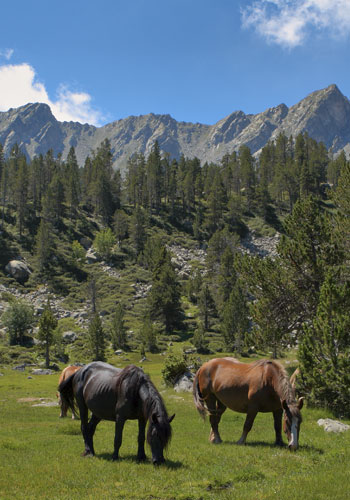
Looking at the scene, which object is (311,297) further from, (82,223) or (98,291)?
(82,223)

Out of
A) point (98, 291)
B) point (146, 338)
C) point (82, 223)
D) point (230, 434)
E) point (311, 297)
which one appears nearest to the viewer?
point (230, 434)

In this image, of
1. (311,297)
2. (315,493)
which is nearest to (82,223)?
(311,297)

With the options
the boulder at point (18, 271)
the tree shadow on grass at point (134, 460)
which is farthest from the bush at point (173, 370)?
the boulder at point (18, 271)

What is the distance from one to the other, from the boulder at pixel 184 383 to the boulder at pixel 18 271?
70.2m

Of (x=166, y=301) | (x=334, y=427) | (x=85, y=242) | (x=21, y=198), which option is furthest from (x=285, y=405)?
(x=21, y=198)

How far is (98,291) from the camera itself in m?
86.2

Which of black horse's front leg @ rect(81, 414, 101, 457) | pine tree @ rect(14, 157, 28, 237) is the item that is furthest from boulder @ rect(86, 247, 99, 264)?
black horse's front leg @ rect(81, 414, 101, 457)

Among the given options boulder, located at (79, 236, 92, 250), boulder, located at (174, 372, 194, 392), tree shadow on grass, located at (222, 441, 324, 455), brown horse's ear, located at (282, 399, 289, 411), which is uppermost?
boulder, located at (79, 236, 92, 250)

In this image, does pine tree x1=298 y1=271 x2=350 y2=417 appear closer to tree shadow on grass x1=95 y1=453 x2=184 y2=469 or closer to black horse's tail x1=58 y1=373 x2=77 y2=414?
tree shadow on grass x1=95 y1=453 x2=184 y2=469

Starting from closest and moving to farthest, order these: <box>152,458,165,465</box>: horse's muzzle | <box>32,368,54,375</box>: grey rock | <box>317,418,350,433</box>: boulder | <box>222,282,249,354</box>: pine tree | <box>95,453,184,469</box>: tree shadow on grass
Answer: <box>152,458,165,465</box>: horse's muzzle, <box>95,453,184,469</box>: tree shadow on grass, <box>317,418,350,433</box>: boulder, <box>32,368,54,375</box>: grey rock, <box>222,282,249,354</box>: pine tree

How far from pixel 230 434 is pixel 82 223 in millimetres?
108205

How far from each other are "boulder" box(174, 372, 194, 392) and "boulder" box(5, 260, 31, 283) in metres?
70.2

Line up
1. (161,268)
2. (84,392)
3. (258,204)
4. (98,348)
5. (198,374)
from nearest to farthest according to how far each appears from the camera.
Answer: (84,392), (198,374), (98,348), (161,268), (258,204)

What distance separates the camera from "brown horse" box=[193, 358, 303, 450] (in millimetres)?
9609
